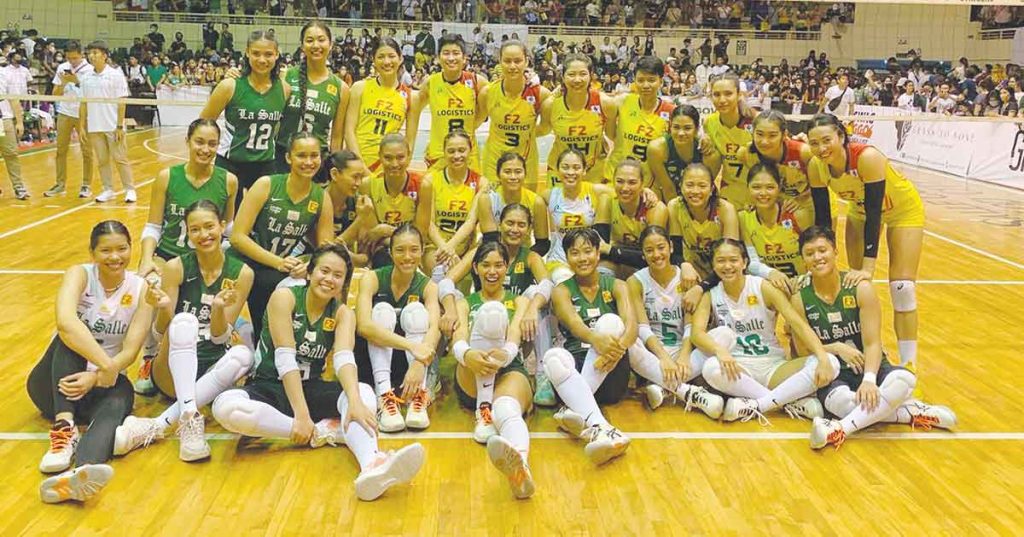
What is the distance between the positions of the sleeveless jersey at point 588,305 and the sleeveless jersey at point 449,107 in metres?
1.73

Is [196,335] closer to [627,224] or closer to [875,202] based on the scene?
[627,224]

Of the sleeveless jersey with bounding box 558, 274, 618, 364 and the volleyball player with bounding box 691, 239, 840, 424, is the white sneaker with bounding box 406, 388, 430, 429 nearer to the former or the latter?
the sleeveless jersey with bounding box 558, 274, 618, 364

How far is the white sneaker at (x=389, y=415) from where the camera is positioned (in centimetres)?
433

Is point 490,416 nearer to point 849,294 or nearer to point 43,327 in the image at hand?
point 849,294

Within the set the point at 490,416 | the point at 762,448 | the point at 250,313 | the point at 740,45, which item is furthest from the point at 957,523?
the point at 740,45

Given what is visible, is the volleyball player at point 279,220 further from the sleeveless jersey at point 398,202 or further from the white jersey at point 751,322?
the white jersey at point 751,322

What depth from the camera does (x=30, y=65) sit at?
18.8m

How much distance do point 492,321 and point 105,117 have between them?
7.64 m

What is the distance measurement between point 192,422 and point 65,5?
24022 millimetres

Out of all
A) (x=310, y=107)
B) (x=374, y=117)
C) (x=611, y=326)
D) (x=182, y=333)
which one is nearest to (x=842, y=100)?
(x=374, y=117)

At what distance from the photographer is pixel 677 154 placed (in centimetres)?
562

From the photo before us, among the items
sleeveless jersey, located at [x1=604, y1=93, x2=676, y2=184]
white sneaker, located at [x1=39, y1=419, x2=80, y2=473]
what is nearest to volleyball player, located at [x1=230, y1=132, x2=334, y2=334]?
white sneaker, located at [x1=39, y1=419, x2=80, y2=473]

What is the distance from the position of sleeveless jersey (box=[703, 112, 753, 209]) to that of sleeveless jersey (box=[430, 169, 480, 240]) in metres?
1.56

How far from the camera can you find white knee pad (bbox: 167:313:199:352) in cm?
406
